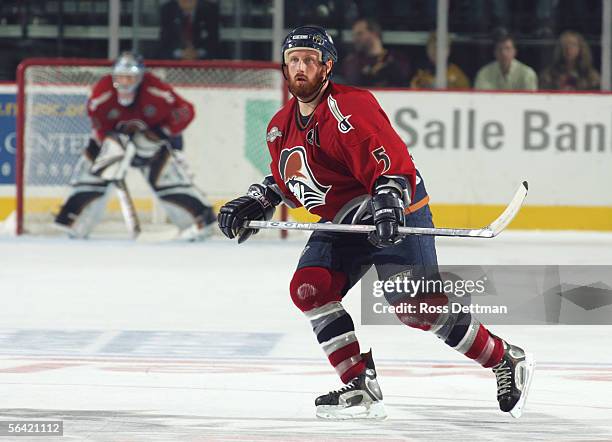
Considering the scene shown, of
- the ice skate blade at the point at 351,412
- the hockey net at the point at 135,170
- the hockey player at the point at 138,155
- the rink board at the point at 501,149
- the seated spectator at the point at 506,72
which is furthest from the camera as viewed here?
the seated spectator at the point at 506,72

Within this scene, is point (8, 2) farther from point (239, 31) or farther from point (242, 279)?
point (242, 279)

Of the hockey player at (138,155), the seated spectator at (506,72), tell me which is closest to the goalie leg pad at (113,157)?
the hockey player at (138,155)

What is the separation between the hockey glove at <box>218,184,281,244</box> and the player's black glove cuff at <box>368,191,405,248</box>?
1.41 ft

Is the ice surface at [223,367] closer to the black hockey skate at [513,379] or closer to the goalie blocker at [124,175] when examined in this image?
the black hockey skate at [513,379]

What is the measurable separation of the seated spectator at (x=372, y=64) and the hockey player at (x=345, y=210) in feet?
22.3

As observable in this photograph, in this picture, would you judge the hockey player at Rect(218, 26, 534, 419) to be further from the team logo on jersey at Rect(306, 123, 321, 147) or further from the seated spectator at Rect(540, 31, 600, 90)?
the seated spectator at Rect(540, 31, 600, 90)

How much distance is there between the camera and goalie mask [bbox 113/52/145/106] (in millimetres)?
10234

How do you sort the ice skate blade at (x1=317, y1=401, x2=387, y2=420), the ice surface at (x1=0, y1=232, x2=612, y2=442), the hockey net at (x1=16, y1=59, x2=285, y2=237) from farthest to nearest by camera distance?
the hockey net at (x1=16, y1=59, x2=285, y2=237)
the ice skate blade at (x1=317, y1=401, x2=387, y2=420)
the ice surface at (x1=0, y1=232, x2=612, y2=442)

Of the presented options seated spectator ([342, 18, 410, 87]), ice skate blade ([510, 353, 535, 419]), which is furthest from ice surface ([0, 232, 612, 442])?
seated spectator ([342, 18, 410, 87])

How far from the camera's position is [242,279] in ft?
26.3

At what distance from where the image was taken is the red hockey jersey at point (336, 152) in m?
4.09

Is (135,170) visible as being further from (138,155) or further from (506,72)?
(506,72)

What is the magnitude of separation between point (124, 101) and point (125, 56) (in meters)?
0.28

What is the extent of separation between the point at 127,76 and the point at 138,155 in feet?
1.68
